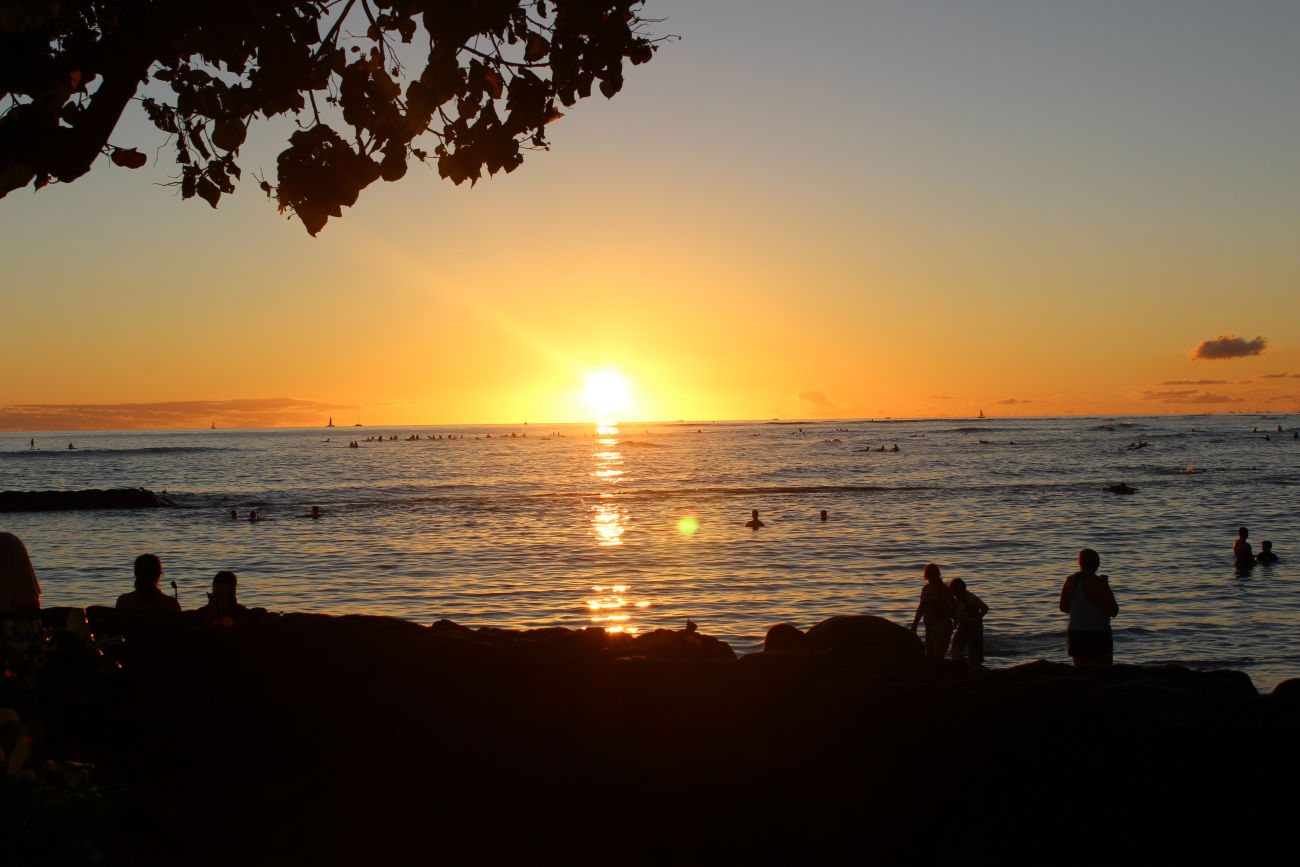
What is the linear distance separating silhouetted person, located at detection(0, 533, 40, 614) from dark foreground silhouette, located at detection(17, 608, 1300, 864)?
2.99 ft

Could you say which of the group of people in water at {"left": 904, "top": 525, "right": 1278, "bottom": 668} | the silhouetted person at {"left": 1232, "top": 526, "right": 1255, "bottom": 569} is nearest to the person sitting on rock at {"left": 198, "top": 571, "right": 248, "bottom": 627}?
the group of people in water at {"left": 904, "top": 525, "right": 1278, "bottom": 668}

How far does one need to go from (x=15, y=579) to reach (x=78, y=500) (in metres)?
52.0

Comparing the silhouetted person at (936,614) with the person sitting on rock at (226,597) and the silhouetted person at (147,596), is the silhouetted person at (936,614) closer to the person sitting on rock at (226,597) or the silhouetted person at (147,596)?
the person sitting on rock at (226,597)

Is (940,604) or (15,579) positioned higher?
(15,579)

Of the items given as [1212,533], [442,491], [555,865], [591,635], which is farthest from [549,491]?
[555,865]

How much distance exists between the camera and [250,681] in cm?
811

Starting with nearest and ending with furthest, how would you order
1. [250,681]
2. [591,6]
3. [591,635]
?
[591,6] < [250,681] < [591,635]

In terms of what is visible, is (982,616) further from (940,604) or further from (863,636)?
(863,636)

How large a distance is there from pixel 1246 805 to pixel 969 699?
2002mm

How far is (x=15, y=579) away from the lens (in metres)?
7.61

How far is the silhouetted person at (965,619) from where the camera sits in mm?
14281

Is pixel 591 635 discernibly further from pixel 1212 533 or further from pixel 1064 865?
pixel 1212 533

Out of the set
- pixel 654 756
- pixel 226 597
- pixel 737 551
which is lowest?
pixel 654 756

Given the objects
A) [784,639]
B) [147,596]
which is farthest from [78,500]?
[784,639]
